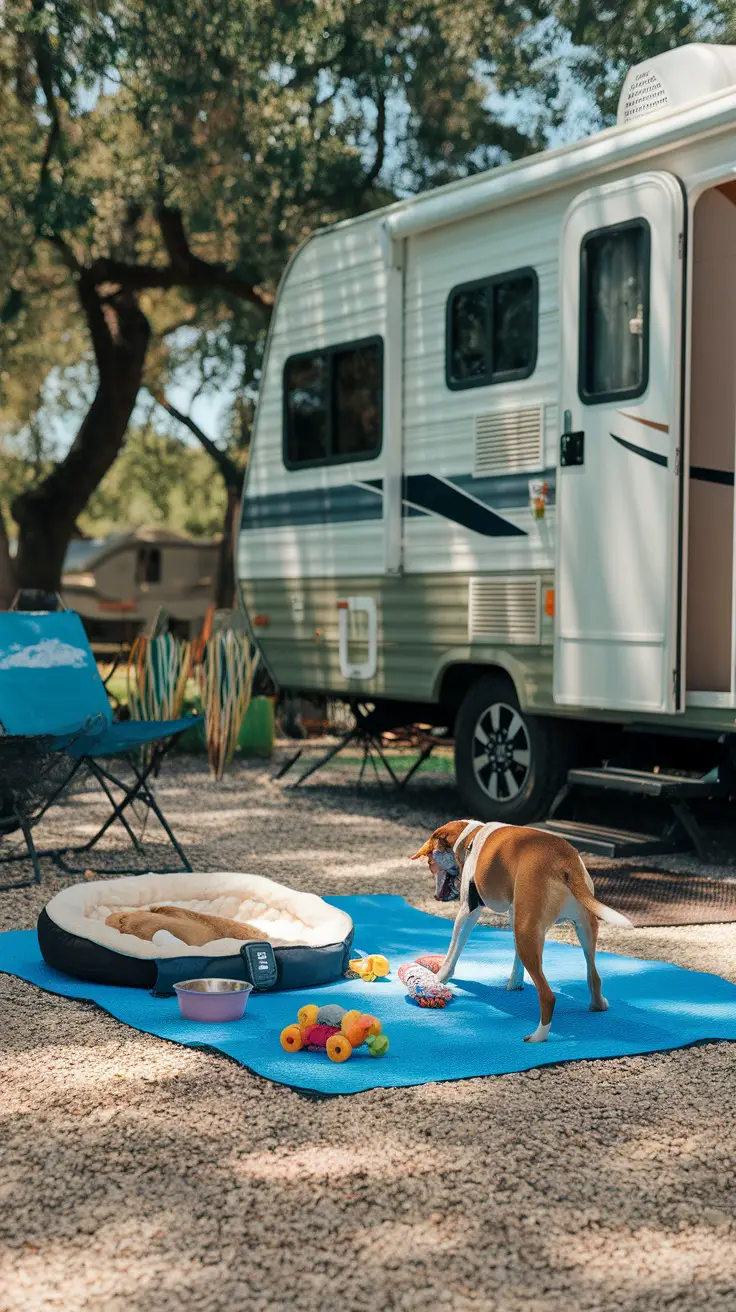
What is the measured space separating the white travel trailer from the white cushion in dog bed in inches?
77.8

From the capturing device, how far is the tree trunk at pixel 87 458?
45.6 feet

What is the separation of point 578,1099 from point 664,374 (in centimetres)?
338

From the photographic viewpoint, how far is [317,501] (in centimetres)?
787

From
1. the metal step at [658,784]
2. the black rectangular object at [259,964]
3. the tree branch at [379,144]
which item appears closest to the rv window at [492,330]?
the metal step at [658,784]

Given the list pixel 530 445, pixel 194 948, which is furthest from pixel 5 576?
pixel 194 948

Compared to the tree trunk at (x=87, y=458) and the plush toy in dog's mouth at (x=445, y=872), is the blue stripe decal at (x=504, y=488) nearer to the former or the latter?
the plush toy in dog's mouth at (x=445, y=872)

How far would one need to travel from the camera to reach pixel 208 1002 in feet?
12.0

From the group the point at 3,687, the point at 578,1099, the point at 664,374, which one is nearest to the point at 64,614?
the point at 3,687

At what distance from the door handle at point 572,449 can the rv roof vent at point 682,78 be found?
1.32 metres

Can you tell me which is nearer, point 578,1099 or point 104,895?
point 578,1099

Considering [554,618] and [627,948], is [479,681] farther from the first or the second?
[627,948]

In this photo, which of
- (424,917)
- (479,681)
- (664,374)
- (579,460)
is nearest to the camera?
(424,917)

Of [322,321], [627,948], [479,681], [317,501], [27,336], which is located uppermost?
[27,336]

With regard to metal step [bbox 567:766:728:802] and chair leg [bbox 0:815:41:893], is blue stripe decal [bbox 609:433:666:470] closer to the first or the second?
metal step [bbox 567:766:728:802]
